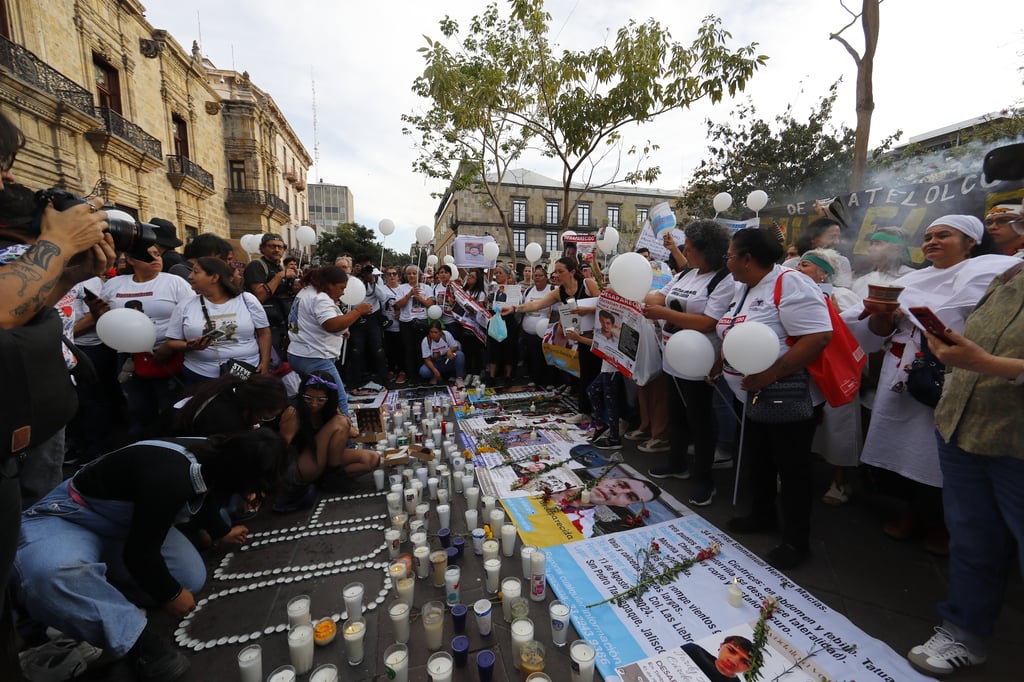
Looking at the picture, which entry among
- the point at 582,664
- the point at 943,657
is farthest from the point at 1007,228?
the point at 582,664

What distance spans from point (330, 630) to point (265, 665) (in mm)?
313

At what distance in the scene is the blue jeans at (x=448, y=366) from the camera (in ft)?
23.3

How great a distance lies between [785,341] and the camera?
2.58 meters

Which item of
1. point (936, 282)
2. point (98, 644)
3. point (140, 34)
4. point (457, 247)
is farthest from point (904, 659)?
point (140, 34)

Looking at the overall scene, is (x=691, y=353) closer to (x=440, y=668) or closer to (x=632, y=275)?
(x=632, y=275)

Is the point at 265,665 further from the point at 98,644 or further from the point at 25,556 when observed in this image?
the point at 25,556

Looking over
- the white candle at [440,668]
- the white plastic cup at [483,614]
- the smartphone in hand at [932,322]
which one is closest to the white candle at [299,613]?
the white candle at [440,668]

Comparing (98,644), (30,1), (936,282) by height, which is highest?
(30,1)

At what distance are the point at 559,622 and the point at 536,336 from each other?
4965mm

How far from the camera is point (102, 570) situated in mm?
1926

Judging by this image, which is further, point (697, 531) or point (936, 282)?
point (697, 531)

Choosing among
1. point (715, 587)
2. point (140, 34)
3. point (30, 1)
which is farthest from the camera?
point (140, 34)

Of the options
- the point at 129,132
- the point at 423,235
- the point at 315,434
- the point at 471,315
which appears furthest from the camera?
the point at 129,132

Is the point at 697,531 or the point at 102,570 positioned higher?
the point at 102,570
